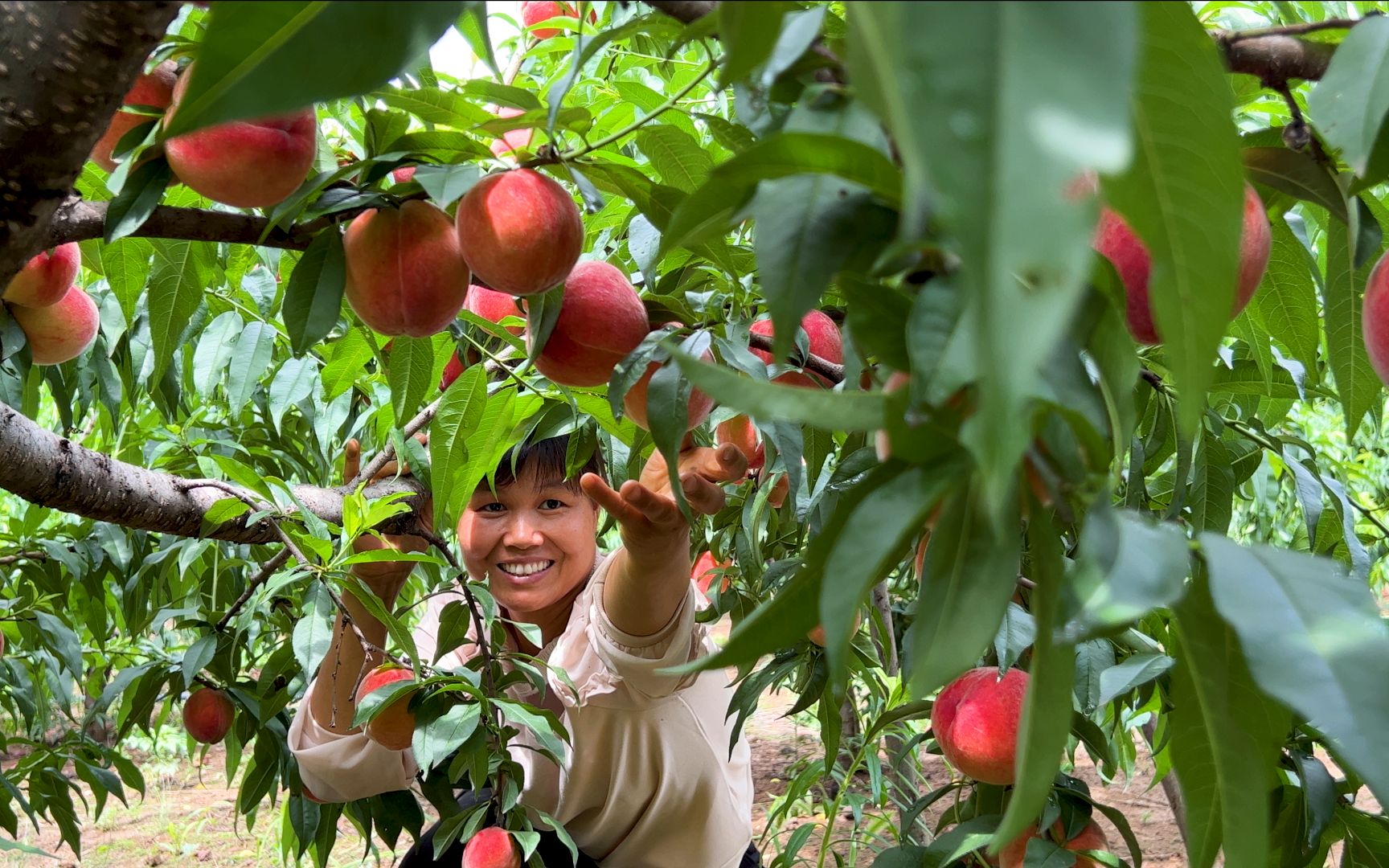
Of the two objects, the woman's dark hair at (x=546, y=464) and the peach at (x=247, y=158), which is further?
the woman's dark hair at (x=546, y=464)

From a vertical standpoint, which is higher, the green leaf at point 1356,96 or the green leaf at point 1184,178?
the green leaf at point 1184,178

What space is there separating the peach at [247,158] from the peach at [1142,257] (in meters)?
0.36

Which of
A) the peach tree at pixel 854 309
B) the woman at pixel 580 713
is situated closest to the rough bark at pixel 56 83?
the peach tree at pixel 854 309

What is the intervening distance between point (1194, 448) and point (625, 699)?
3.02 ft

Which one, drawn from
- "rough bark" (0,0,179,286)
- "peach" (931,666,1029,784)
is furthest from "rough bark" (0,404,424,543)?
"peach" (931,666,1029,784)

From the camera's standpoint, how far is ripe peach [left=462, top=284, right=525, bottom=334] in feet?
2.86

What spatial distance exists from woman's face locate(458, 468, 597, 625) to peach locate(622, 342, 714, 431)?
0.97 m

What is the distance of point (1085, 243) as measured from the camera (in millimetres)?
→ 160

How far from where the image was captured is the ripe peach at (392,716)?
101cm

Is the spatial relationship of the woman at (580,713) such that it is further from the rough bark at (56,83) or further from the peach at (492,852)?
the rough bark at (56,83)

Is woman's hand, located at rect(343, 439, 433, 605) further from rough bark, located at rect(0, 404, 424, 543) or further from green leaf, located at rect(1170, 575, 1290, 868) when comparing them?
green leaf, located at rect(1170, 575, 1290, 868)

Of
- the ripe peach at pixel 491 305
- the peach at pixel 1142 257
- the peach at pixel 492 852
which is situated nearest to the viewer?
the peach at pixel 1142 257

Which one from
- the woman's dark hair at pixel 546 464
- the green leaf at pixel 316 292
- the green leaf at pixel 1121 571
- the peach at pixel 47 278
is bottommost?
the woman's dark hair at pixel 546 464

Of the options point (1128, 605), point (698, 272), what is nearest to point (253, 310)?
point (698, 272)
